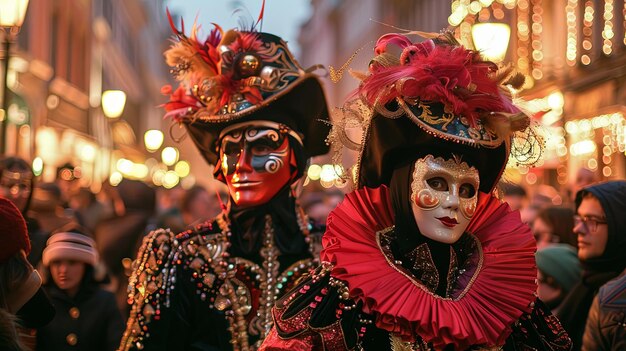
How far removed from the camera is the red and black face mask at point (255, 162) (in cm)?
540

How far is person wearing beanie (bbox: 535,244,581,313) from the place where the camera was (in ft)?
20.8

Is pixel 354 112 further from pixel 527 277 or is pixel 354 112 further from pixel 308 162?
pixel 308 162

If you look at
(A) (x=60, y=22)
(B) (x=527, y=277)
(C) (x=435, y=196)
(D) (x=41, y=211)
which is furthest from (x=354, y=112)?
(A) (x=60, y=22)

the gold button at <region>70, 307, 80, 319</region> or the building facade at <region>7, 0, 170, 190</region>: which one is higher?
the building facade at <region>7, 0, 170, 190</region>

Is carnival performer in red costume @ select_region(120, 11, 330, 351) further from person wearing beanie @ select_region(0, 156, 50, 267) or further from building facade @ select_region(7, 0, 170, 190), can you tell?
building facade @ select_region(7, 0, 170, 190)

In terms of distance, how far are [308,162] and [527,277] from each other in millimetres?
2169

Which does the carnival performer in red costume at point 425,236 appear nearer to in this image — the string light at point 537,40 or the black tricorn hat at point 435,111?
the black tricorn hat at point 435,111

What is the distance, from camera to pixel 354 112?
398 cm

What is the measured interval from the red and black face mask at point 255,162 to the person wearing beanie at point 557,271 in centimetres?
171

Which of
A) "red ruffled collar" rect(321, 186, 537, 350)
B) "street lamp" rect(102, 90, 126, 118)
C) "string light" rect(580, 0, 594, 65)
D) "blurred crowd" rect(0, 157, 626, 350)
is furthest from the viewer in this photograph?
"string light" rect(580, 0, 594, 65)

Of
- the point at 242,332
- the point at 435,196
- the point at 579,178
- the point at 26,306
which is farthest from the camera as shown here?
the point at 579,178

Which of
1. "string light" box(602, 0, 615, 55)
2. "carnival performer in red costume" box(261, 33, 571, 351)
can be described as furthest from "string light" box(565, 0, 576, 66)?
"carnival performer in red costume" box(261, 33, 571, 351)

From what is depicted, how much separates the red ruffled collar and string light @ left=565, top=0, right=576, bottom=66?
748 inches

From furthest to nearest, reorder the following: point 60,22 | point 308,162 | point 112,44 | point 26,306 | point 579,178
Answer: point 112,44
point 60,22
point 579,178
point 308,162
point 26,306
